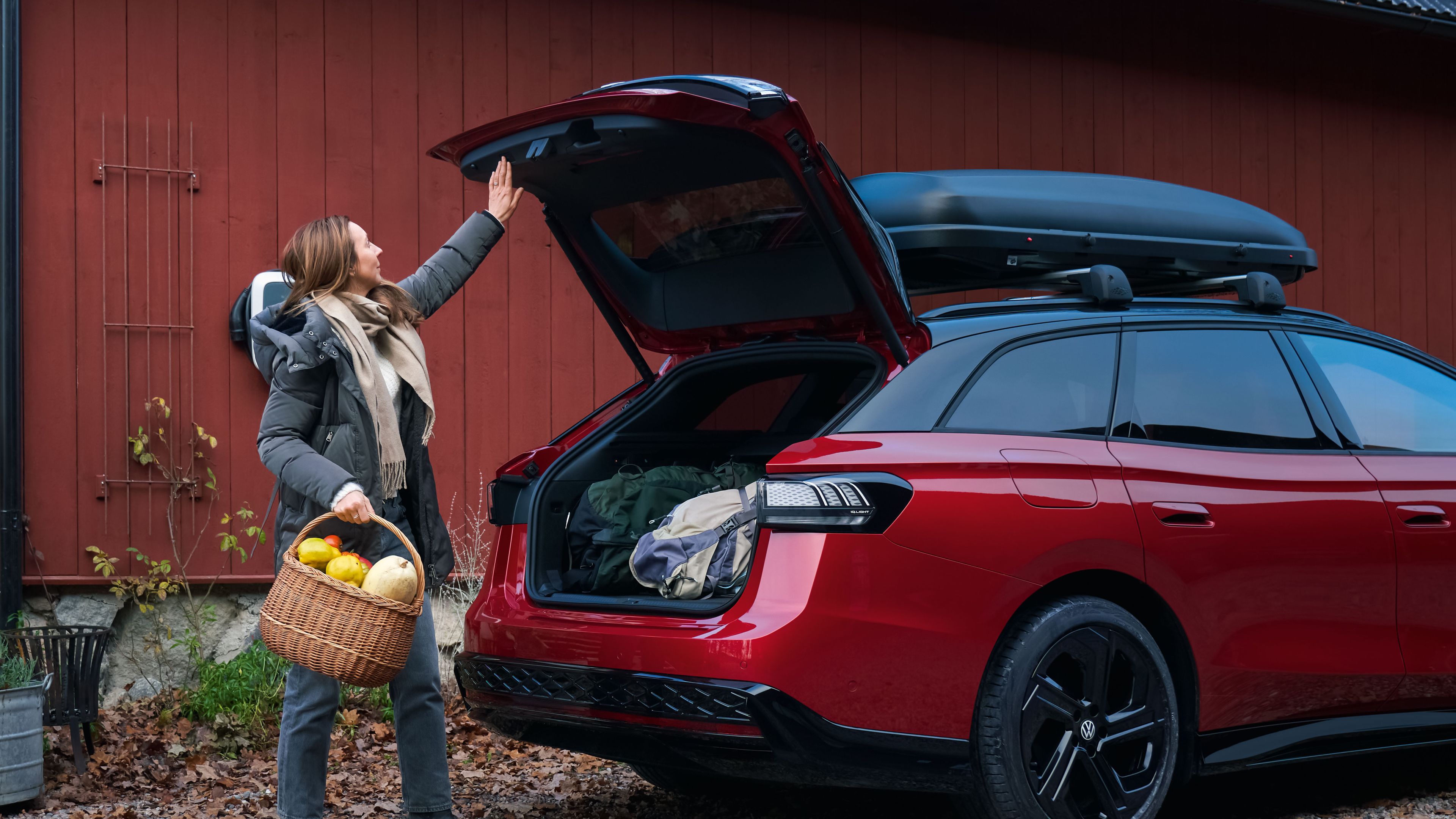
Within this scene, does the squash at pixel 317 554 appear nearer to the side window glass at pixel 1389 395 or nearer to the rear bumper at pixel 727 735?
the rear bumper at pixel 727 735

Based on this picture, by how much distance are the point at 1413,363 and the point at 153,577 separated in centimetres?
525

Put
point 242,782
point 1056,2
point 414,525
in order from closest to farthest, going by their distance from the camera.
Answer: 1. point 414,525
2. point 242,782
3. point 1056,2

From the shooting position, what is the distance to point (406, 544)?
141 inches

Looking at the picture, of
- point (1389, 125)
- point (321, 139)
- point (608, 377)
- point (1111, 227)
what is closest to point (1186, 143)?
point (1389, 125)

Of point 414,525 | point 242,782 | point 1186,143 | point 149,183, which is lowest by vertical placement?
point 242,782

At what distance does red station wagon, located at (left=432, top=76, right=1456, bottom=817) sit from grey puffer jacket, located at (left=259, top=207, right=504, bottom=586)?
0.35 metres

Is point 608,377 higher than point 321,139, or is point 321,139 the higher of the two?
point 321,139

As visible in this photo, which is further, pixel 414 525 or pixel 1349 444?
pixel 1349 444

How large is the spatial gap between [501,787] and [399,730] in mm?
1295

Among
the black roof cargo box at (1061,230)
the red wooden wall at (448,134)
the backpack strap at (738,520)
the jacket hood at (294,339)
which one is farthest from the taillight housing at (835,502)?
the red wooden wall at (448,134)

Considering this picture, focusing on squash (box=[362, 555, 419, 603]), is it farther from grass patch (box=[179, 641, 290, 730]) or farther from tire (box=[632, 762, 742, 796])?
grass patch (box=[179, 641, 290, 730])

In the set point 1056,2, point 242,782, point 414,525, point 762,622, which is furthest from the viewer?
point 1056,2

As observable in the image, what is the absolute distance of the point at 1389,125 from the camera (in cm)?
991

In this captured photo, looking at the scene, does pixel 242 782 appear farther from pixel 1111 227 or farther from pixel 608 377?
pixel 1111 227
